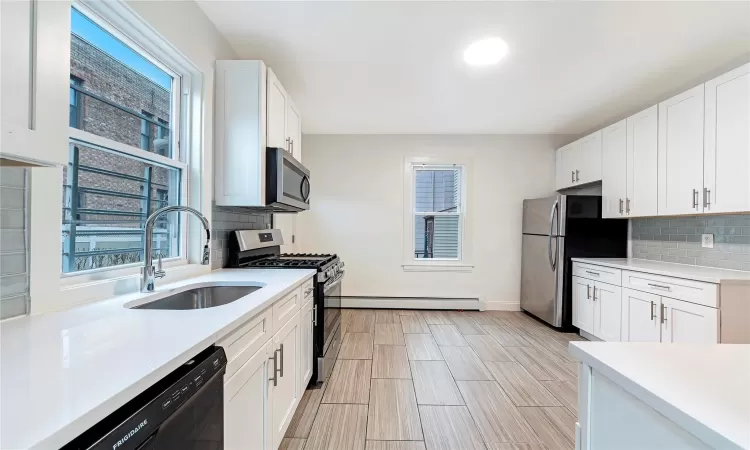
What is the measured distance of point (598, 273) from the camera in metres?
3.25

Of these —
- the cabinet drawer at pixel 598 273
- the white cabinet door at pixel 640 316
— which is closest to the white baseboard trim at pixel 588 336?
the white cabinet door at pixel 640 316

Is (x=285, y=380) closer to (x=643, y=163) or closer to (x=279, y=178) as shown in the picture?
(x=279, y=178)

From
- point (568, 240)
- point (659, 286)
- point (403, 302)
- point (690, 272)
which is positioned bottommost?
point (403, 302)

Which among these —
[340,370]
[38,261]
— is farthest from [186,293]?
[340,370]

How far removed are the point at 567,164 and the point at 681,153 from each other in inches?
62.0

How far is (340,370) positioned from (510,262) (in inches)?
118

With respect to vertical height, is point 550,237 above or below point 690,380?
above

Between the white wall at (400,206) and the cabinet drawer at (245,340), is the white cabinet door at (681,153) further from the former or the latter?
the cabinet drawer at (245,340)

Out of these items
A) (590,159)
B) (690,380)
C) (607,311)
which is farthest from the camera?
(590,159)

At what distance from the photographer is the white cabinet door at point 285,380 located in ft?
5.00

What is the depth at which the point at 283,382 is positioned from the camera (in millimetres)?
1660

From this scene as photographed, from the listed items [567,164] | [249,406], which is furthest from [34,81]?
[567,164]

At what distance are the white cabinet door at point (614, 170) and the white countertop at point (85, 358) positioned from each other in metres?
3.67

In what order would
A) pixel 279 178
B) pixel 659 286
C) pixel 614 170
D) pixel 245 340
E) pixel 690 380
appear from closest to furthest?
pixel 690 380, pixel 245 340, pixel 279 178, pixel 659 286, pixel 614 170
